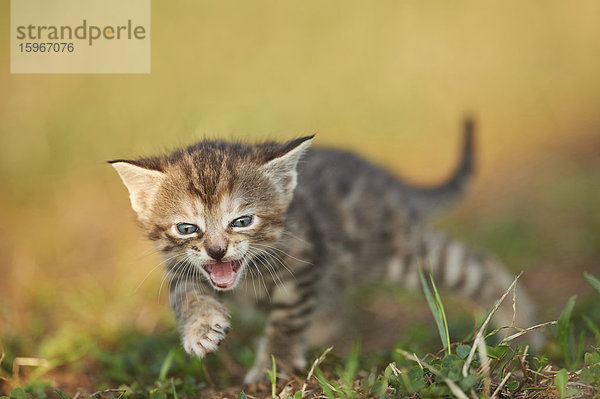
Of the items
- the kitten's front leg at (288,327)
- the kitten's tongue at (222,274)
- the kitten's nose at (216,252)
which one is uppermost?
the kitten's nose at (216,252)

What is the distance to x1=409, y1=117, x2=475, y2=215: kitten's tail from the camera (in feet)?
13.1

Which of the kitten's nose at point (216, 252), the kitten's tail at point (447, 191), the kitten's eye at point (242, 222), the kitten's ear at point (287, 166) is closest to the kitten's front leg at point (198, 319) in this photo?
the kitten's nose at point (216, 252)

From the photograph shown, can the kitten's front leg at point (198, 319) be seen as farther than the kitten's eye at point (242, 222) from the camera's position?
No

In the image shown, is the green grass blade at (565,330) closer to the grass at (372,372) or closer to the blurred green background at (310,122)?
the grass at (372,372)

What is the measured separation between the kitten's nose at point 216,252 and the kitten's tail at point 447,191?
188cm

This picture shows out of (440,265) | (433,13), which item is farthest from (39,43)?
(433,13)

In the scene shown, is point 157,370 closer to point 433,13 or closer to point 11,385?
point 11,385

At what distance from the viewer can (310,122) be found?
6.82 metres

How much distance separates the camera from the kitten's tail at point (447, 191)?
3.98 meters

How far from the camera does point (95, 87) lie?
6.89 metres

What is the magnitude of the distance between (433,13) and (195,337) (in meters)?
7.74

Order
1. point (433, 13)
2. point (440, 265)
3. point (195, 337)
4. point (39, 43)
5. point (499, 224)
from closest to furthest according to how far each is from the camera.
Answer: point (195, 337) < point (440, 265) < point (39, 43) < point (499, 224) < point (433, 13)

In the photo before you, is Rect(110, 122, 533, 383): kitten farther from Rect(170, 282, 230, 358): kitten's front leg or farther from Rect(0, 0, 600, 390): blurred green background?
Rect(0, 0, 600, 390): blurred green background

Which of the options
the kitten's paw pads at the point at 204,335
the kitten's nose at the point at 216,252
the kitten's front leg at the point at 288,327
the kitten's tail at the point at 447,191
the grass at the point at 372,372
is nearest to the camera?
the grass at the point at 372,372
